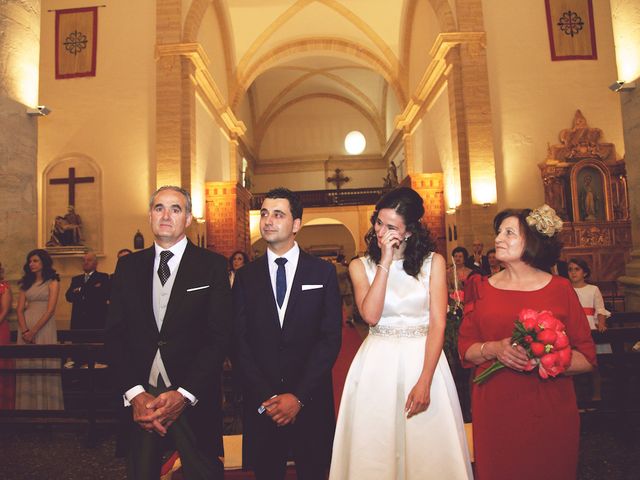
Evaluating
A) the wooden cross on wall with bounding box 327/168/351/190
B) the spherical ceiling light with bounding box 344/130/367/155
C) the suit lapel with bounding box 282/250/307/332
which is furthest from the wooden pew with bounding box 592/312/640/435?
the wooden cross on wall with bounding box 327/168/351/190

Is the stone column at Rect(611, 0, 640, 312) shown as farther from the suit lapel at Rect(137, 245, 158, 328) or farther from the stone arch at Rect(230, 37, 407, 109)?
the stone arch at Rect(230, 37, 407, 109)

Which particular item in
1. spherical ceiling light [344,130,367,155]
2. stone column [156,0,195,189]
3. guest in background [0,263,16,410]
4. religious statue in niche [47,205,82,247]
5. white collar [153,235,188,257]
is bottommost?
guest in background [0,263,16,410]

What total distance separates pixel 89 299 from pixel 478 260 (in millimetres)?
6976

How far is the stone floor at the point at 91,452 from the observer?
353 cm

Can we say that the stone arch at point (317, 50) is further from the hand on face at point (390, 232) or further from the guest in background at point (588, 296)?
the hand on face at point (390, 232)

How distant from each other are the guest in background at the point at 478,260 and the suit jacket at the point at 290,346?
512 cm

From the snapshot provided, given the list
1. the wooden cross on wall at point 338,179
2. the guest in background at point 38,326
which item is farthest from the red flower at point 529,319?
the wooden cross on wall at point 338,179

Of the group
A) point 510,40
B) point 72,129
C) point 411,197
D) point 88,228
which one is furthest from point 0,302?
point 510,40

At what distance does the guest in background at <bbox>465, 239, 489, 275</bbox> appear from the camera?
290 inches

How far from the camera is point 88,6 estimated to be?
39.9 ft

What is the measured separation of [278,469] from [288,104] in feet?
84.1

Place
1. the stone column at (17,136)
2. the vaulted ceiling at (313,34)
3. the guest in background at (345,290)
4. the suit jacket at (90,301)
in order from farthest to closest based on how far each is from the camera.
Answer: the vaulted ceiling at (313,34) < the guest in background at (345,290) < the suit jacket at (90,301) < the stone column at (17,136)

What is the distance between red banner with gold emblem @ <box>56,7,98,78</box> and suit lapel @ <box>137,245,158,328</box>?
11542mm

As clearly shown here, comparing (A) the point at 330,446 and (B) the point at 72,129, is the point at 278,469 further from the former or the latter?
(B) the point at 72,129
